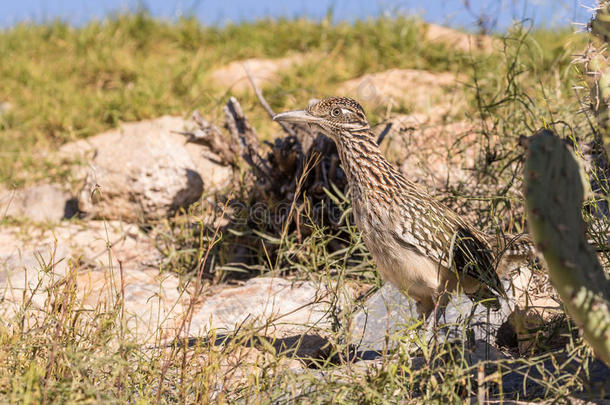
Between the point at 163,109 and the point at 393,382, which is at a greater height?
the point at 163,109

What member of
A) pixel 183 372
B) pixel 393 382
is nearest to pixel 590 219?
pixel 393 382

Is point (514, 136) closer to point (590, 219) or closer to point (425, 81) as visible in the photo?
point (590, 219)

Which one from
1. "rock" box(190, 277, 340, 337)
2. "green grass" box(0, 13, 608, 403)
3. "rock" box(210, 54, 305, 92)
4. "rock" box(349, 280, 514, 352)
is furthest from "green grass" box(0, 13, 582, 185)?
"rock" box(349, 280, 514, 352)

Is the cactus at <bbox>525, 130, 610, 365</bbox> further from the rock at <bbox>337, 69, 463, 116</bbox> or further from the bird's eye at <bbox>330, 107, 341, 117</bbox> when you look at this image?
the rock at <bbox>337, 69, 463, 116</bbox>

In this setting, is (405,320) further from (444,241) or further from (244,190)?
(244,190)

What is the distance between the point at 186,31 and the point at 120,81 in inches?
59.8

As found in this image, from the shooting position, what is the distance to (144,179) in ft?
19.5

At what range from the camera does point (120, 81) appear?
8.98m

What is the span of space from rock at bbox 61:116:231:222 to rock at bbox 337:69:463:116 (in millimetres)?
2092

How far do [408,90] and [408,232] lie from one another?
15.0 feet

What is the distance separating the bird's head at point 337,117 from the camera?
153 inches

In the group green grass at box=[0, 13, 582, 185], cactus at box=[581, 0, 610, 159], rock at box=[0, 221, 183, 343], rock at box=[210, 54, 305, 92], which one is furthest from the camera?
rock at box=[210, 54, 305, 92]

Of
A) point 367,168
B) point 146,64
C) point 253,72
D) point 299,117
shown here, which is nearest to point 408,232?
point 367,168

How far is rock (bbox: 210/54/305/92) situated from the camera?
8422 millimetres
